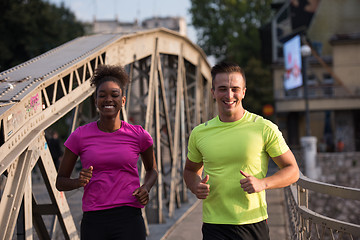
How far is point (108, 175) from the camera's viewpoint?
309 centimetres

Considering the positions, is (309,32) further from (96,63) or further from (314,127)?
(96,63)

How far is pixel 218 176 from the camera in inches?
113

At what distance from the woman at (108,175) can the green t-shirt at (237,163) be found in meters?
0.48

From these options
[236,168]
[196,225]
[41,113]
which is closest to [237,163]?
[236,168]

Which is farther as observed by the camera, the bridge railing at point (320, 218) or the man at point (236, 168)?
the bridge railing at point (320, 218)

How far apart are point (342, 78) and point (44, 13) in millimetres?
19770

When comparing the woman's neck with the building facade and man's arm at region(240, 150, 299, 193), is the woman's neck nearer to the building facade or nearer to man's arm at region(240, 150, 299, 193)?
man's arm at region(240, 150, 299, 193)

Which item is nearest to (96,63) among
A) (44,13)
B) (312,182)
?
(312,182)

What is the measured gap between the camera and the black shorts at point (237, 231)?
286 cm

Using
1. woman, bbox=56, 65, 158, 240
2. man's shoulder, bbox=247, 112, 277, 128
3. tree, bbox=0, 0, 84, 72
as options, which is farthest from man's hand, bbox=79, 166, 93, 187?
tree, bbox=0, 0, 84, 72

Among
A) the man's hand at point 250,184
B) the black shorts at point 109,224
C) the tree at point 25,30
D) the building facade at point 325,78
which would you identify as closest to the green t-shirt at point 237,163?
the man's hand at point 250,184

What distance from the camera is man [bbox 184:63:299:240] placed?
9.34 feet

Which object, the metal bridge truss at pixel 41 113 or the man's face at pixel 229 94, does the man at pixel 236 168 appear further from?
the metal bridge truss at pixel 41 113

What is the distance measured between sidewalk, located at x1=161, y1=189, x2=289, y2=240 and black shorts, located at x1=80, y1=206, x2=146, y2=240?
13.5ft
